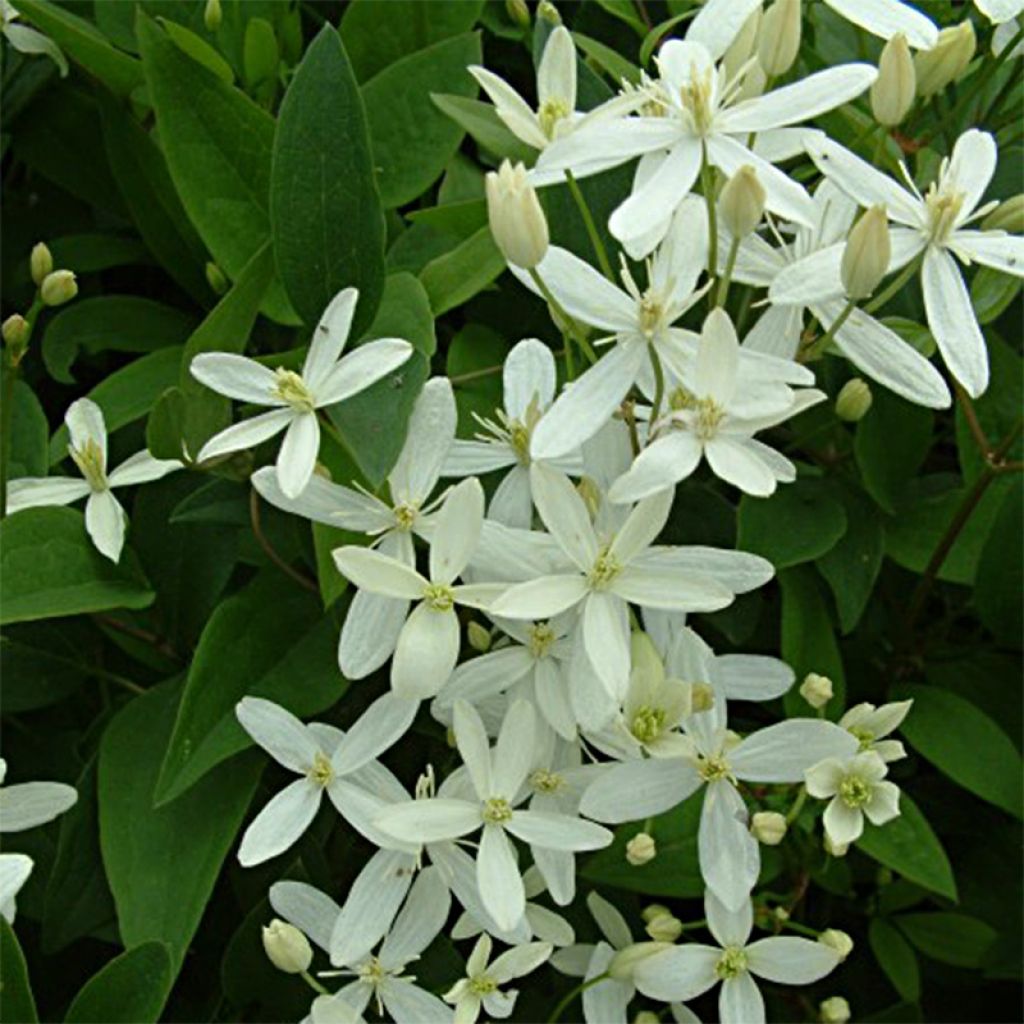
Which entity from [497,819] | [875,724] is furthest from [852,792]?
[497,819]

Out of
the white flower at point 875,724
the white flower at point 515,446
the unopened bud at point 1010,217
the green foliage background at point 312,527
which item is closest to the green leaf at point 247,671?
the green foliage background at point 312,527

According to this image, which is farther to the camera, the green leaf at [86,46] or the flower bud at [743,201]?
the green leaf at [86,46]

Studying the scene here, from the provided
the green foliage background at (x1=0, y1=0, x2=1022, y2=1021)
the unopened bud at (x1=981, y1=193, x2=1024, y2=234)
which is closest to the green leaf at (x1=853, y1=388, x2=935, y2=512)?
the green foliage background at (x1=0, y1=0, x2=1022, y2=1021)

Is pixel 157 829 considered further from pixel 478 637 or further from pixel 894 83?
pixel 894 83

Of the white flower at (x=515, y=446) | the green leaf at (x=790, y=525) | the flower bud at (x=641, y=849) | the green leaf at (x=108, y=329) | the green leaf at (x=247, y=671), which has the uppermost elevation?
the white flower at (x=515, y=446)

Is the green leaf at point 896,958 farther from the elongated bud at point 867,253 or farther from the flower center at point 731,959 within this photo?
the elongated bud at point 867,253
